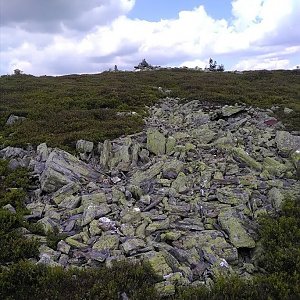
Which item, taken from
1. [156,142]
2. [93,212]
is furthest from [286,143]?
[93,212]

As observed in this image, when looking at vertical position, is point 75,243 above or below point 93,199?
below

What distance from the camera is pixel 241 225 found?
28.0 feet

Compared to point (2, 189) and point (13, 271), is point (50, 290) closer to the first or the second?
point (13, 271)

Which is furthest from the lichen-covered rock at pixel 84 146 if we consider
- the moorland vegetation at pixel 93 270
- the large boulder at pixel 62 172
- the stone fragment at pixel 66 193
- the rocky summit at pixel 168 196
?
the stone fragment at pixel 66 193

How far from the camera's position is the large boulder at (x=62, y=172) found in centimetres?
1075

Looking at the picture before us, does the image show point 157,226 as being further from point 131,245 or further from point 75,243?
point 75,243

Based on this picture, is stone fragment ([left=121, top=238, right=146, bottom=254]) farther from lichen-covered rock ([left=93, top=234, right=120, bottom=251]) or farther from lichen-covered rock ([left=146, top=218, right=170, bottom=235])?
lichen-covered rock ([left=146, top=218, right=170, bottom=235])

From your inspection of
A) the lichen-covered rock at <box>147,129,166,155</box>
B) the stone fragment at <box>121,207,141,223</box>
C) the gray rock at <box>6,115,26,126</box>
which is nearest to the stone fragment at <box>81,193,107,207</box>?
the stone fragment at <box>121,207,141,223</box>

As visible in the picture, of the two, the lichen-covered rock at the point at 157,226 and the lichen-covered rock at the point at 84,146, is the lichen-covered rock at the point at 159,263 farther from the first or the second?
the lichen-covered rock at the point at 84,146

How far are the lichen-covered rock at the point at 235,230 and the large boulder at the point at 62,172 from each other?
4552 mm

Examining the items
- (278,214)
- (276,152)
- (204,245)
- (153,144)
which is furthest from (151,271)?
(276,152)

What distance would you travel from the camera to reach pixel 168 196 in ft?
32.8

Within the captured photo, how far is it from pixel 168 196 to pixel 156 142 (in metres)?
3.95

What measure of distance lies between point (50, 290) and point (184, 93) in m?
21.7
